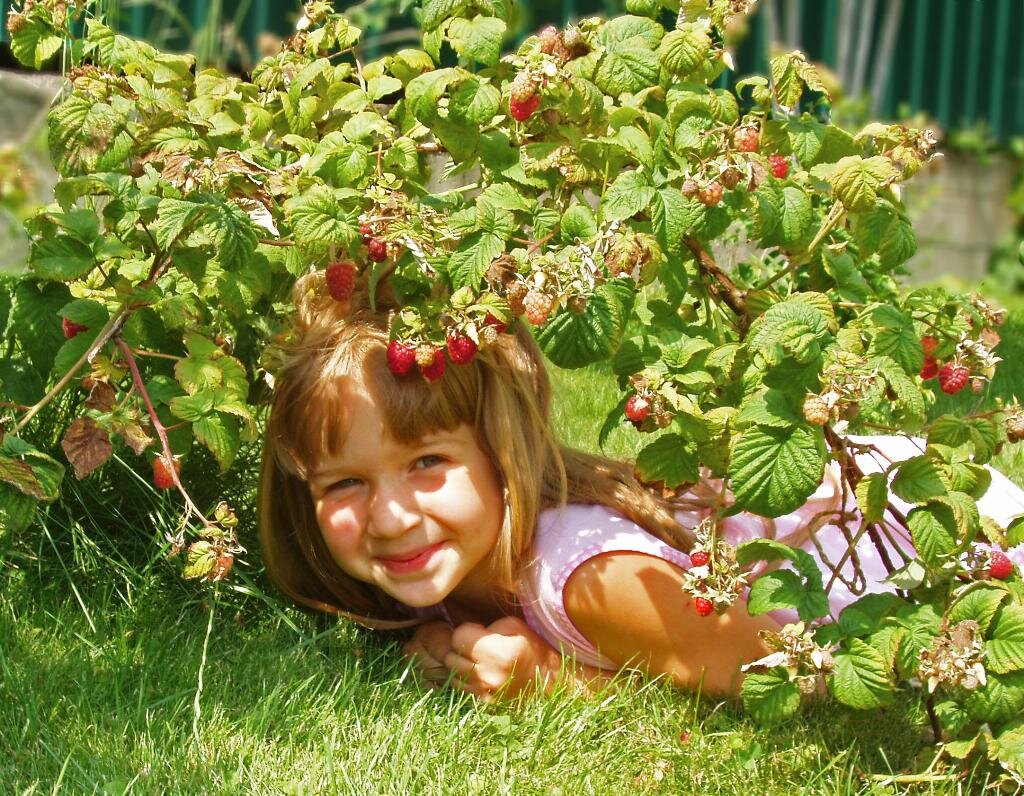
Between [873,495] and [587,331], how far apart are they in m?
0.41

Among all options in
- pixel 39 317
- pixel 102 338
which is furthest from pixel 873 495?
pixel 39 317

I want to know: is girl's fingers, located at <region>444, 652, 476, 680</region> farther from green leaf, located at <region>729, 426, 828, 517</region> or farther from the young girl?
green leaf, located at <region>729, 426, 828, 517</region>

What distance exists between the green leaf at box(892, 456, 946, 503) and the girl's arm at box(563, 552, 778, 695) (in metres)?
0.50

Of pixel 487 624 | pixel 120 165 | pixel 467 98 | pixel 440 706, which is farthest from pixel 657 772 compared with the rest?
pixel 120 165

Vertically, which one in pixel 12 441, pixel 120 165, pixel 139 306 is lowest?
pixel 12 441

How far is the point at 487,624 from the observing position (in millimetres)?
2529

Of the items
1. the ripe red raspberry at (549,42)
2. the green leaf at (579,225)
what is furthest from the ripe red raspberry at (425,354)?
the ripe red raspberry at (549,42)

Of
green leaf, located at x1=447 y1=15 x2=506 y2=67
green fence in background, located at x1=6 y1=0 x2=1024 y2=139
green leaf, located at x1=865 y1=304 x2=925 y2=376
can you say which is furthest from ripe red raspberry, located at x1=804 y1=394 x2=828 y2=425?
green fence in background, located at x1=6 y1=0 x2=1024 y2=139

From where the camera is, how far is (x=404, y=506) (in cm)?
223

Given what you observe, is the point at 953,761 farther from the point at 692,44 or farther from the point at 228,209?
the point at 228,209

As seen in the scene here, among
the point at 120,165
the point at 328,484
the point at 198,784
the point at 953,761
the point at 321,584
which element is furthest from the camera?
the point at 321,584

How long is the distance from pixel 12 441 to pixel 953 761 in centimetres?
131

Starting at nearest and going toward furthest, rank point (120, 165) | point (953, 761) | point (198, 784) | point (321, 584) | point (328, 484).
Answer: point (198, 784), point (953, 761), point (120, 165), point (328, 484), point (321, 584)

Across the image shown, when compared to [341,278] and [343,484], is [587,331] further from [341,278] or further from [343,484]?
[343,484]
